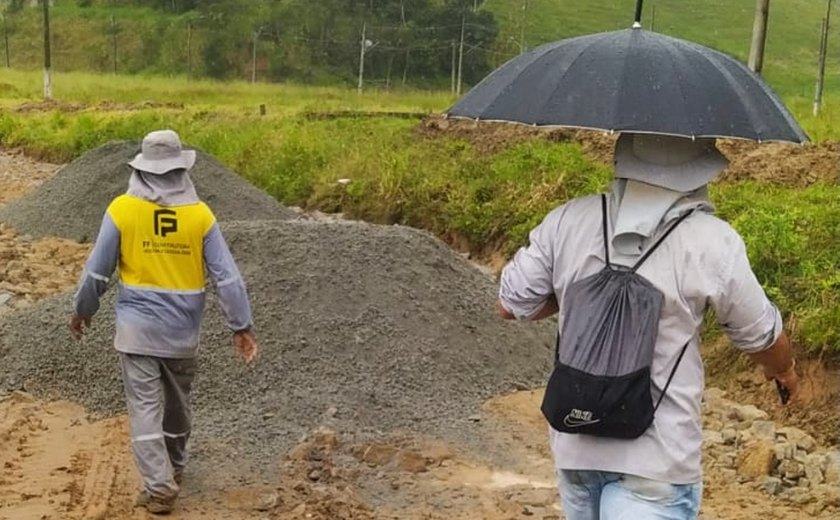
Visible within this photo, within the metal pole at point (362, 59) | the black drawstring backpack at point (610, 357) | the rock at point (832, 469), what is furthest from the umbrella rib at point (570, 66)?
the metal pole at point (362, 59)

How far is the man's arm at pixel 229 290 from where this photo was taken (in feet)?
17.3

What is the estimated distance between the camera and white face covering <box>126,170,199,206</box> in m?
5.26

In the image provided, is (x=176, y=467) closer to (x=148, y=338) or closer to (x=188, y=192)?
(x=148, y=338)

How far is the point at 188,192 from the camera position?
212 inches

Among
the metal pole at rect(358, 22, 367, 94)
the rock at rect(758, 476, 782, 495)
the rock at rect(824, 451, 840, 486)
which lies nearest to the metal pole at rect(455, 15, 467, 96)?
the metal pole at rect(358, 22, 367, 94)

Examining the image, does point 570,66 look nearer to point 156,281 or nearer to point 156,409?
point 156,281

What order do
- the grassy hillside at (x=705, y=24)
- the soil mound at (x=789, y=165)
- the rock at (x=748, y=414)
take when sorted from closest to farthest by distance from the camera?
the rock at (x=748, y=414)
the soil mound at (x=789, y=165)
the grassy hillside at (x=705, y=24)

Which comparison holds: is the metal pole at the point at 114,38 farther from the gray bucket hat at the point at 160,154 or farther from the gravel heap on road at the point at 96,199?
the gray bucket hat at the point at 160,154

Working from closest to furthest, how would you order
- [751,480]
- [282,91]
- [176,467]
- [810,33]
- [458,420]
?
[176,467]
[751,480]
[458,420]
[282,91]
[810,33]

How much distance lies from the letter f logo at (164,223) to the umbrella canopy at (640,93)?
2290 mm

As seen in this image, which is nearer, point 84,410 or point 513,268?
point 513,268

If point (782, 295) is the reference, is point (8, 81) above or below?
below

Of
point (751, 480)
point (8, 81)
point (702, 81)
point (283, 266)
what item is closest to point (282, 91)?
point (8, 81)

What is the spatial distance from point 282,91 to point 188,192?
38707 mm
